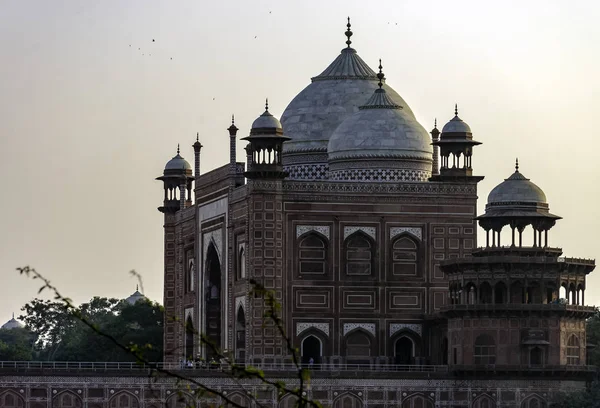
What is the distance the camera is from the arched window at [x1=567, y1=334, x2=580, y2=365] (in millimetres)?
49325

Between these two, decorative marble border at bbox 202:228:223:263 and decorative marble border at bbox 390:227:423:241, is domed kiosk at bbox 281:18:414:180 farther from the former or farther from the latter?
decorative marble border at bbox 390:227:423:241

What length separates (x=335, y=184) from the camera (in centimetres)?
5375

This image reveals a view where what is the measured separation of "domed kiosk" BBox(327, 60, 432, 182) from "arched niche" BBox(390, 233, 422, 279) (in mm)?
2043

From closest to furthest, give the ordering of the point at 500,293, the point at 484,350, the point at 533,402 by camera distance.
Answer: the point at 533,402, the point at 484,350, the point at 500,293

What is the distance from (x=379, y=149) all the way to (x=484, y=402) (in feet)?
32.7

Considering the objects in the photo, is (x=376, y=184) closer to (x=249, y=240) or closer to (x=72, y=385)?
(x=249, y=240)

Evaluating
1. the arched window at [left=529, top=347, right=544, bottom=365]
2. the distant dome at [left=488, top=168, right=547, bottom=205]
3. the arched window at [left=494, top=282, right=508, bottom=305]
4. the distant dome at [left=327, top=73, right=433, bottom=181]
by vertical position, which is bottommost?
the arched window at [left=529, top=347, right=544, bottom=365]

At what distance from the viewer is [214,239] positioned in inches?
2295

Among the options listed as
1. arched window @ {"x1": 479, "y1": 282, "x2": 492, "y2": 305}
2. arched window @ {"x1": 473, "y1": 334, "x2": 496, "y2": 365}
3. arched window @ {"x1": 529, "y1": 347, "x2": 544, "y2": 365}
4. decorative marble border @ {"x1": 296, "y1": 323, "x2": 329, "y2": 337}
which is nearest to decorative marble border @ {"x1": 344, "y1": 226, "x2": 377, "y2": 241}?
decorative marble border @ {"x1": 296, "y1": 323, "x2": 329, "y2": 337}

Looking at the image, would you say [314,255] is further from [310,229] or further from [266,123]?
[266,123]

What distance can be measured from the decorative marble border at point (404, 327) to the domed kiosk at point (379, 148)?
4.72 m

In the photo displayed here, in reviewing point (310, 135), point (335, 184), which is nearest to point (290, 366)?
point (335, 184)

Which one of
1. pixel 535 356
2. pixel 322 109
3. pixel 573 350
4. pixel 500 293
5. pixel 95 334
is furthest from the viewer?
pixel 95 334

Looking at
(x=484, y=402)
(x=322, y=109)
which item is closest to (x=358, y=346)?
(x=484, y=402)
